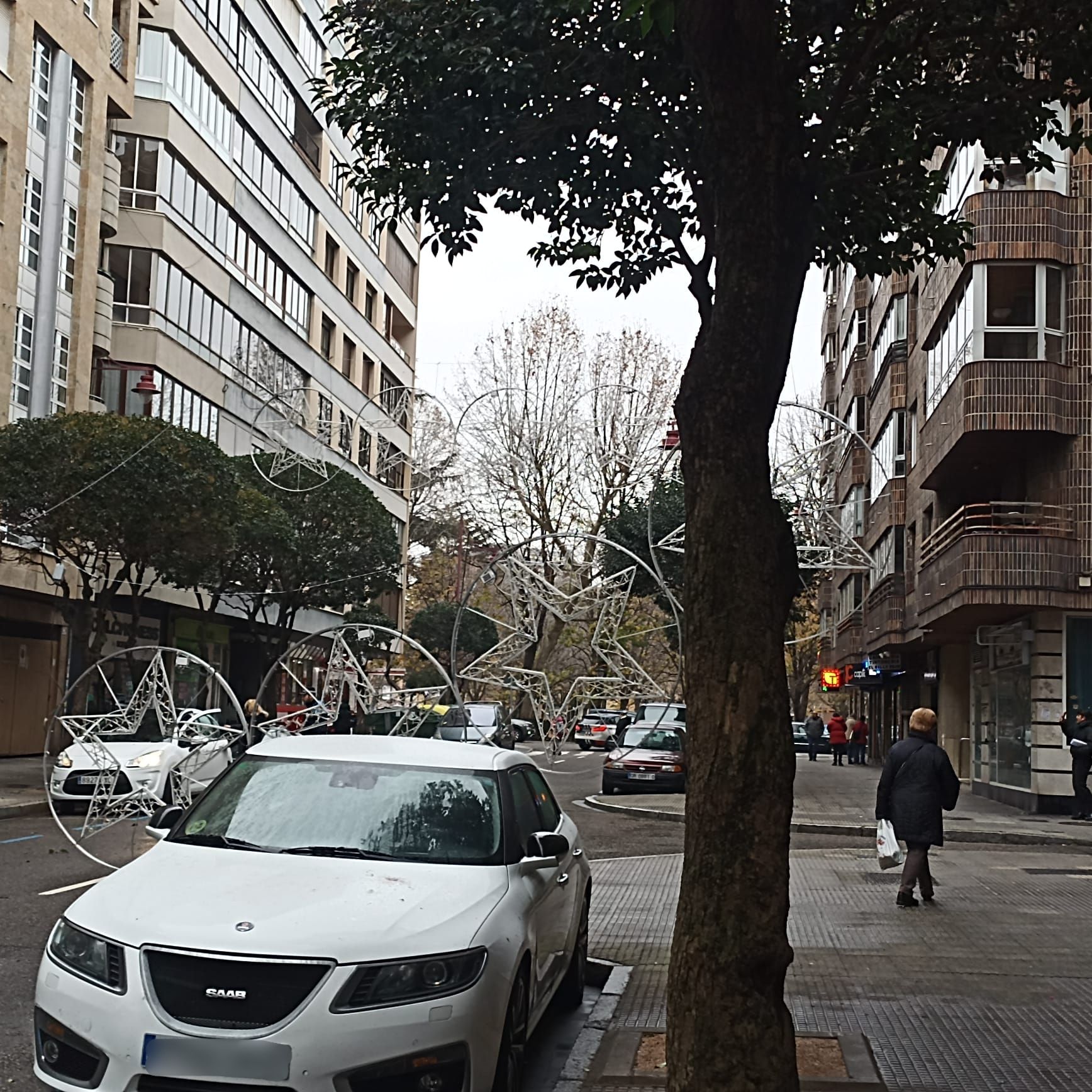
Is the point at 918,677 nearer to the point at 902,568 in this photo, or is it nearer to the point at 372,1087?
the point at 902,568

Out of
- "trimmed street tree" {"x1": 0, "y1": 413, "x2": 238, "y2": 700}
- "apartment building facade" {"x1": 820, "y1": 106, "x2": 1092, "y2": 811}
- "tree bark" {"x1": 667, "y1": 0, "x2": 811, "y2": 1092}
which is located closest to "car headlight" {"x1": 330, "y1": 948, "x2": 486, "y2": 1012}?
"tree bark" {"x1": 667, "y1": 0, "x2": 811, "y2": 1092}

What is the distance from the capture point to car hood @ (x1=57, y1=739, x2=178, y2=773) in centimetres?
1853

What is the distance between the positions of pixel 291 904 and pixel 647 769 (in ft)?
70.1

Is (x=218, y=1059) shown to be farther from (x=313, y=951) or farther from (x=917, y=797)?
(x=917, y=797)

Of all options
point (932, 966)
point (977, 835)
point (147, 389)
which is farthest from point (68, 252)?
point (932, 966)

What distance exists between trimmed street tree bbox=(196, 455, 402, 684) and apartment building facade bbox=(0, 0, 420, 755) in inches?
66.3

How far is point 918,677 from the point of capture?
41.7 meters

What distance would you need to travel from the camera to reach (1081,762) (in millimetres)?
21875

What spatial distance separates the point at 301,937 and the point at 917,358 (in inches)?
1201

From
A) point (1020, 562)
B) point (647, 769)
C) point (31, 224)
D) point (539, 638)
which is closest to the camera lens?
point (539, 638)

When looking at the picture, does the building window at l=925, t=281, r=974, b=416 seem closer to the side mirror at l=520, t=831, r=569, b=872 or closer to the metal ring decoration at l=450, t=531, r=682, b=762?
the metal ring decoration at l=450, t=531, r=682, b=762

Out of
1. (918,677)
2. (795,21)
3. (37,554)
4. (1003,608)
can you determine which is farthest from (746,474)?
(918,677)

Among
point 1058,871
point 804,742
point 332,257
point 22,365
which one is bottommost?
point 804,742

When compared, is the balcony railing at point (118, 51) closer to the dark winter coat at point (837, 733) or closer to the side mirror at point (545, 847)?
the dark winter coat at point (837, 733)
